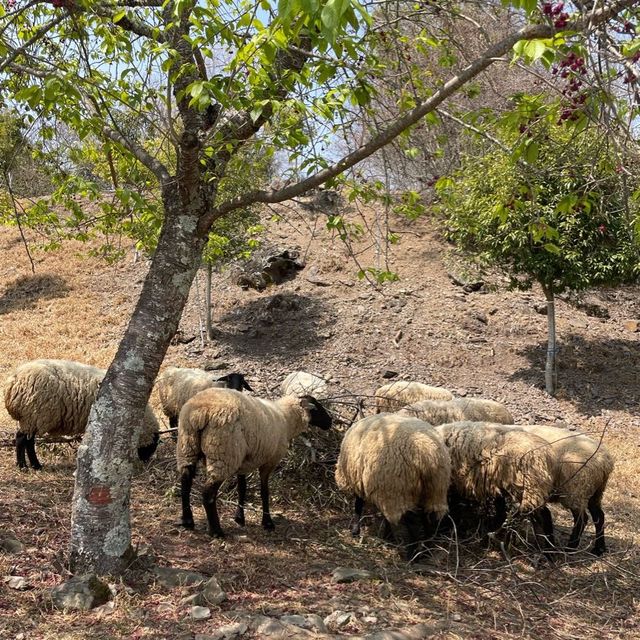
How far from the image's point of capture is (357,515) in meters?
5.82

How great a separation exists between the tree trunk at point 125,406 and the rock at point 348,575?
62.9 inches

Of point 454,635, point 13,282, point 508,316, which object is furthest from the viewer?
point 13,282

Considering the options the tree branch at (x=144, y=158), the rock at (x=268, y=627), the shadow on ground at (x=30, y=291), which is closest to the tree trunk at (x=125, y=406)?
the tree branch at (x=144, y=158)

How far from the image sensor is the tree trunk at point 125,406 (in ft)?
13.3

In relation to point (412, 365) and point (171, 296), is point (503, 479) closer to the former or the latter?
point (171, 296)

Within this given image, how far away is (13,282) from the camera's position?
20375mm

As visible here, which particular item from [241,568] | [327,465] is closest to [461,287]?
[327,465]

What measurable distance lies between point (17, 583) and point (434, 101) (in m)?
4.31

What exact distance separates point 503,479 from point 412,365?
838 cm

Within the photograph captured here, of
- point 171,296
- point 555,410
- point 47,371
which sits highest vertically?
point 171,296

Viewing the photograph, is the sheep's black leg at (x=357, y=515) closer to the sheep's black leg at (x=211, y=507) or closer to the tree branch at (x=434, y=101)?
the sheep's black leg at (x=211, y=507)

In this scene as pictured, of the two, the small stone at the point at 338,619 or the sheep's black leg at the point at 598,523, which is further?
the sheep's black leg at the point at 598,523

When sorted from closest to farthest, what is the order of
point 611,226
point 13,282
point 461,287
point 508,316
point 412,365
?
point 611,226, point 412,365, point 508,316, point 461,287, point 13,282

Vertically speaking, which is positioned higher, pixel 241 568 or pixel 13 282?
pixel 13 282
